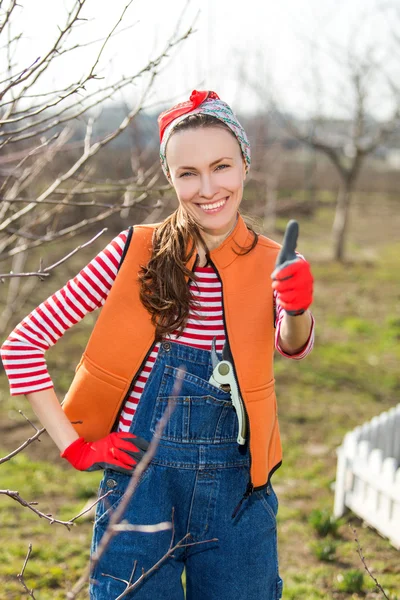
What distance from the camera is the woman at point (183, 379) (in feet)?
5.72

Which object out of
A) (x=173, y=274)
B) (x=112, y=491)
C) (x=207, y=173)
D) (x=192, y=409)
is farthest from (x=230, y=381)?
(x=207, y=173)

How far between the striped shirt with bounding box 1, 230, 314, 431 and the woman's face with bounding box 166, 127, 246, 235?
0.18 meters

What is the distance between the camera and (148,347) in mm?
1784

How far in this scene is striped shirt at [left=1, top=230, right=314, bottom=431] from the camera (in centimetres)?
173

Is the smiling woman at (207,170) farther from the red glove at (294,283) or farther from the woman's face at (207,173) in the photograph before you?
the red glove at (294,283)

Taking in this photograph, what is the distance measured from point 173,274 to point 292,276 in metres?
0.44

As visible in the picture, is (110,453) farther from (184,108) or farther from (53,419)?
(184,108)

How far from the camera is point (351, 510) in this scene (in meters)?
3.87

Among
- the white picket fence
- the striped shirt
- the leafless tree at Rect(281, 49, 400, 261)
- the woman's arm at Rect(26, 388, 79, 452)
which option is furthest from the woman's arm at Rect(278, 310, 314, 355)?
the leafless tree at Rect(281, 49, 400, 261)

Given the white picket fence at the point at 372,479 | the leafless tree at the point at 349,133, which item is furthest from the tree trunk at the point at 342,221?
the white picket fence at the point at 372,479

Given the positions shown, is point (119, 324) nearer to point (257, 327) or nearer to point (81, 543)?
point (257, 327)

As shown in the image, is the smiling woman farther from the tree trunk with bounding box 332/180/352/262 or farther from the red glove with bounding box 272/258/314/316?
the tree trunk with bounding box 332/180/352/262

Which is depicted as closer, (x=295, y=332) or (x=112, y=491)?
(x=295, y=332)

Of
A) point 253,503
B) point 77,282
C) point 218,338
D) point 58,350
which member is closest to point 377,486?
point 253,503
